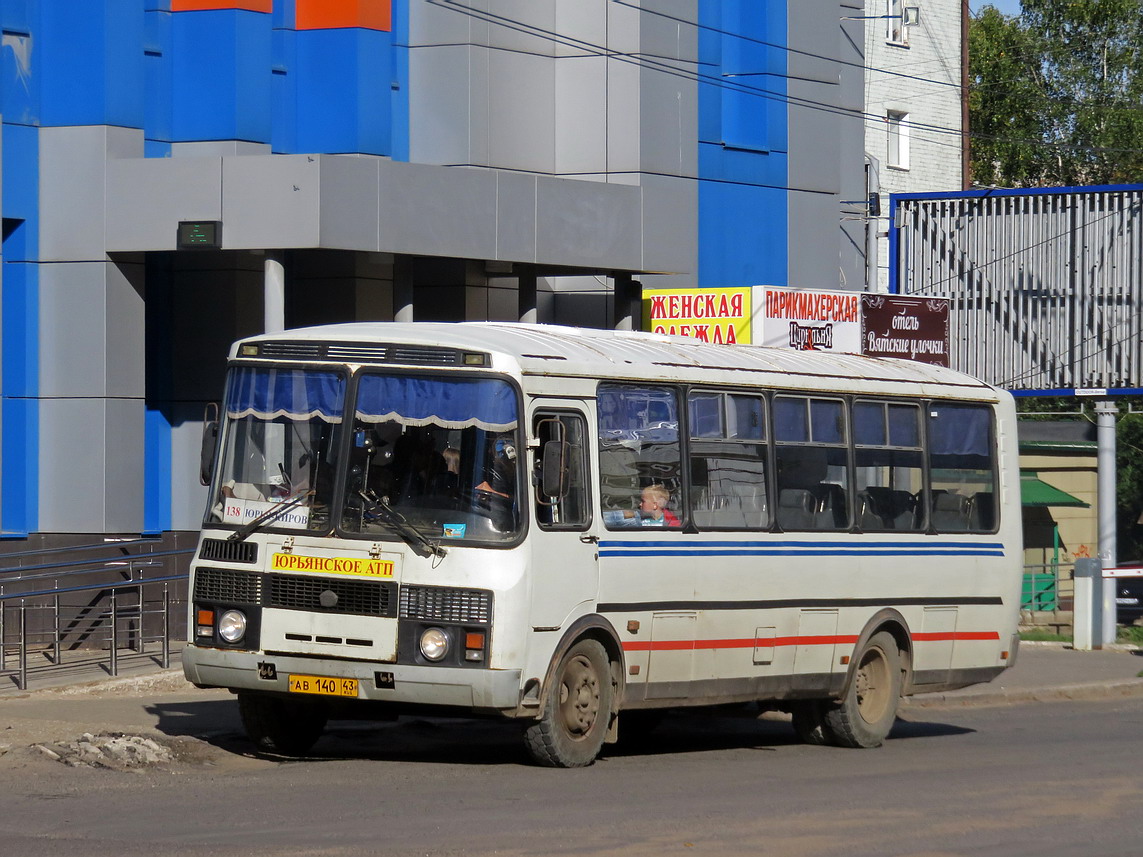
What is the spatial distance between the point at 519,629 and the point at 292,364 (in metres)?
2.13

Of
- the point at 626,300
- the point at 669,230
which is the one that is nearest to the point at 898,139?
the point at 626,300

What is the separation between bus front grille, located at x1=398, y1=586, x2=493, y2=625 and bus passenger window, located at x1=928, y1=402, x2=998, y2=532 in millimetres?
4937

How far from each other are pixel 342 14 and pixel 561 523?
10.2 metres

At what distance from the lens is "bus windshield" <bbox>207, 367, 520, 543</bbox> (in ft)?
36.3

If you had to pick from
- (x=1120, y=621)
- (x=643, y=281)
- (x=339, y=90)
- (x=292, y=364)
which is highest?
(x=339, y=90)

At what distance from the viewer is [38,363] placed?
19188mm

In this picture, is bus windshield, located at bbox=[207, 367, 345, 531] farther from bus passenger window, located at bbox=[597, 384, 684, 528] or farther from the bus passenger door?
bus passenger window, located at bbox=[597, 384, 684, 528]

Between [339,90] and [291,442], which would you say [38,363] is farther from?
[291,442]

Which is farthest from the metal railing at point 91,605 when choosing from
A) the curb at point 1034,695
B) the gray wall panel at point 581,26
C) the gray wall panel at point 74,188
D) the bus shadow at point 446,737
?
the gray wall panel at point 581,26

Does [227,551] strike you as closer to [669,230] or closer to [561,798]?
[561,798]

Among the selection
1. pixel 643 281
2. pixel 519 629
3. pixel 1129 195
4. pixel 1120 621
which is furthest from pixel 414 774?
pixel 1120 621

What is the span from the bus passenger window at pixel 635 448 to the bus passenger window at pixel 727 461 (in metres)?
0.19

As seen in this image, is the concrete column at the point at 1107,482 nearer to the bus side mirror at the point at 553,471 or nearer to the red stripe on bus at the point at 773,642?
the red stripe on bus at the point at 773,642

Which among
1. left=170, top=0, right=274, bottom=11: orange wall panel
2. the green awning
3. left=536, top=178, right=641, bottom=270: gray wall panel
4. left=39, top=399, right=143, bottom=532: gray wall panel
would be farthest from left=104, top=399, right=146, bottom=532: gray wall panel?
the green awning
